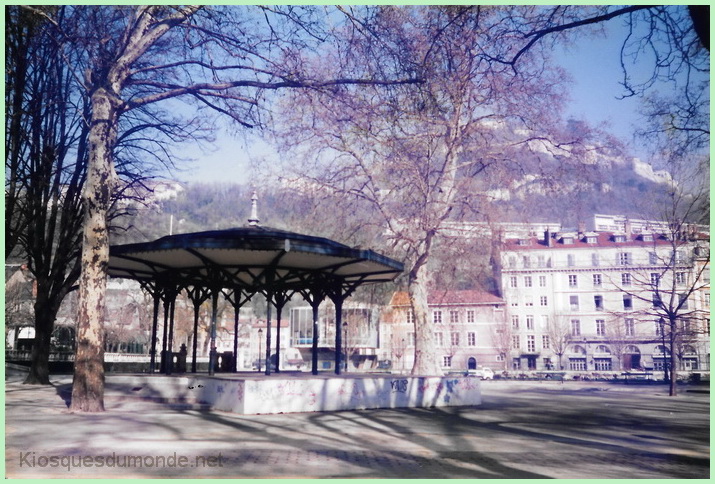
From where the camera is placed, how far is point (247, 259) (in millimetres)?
19906

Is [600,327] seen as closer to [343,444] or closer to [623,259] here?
[623,259]

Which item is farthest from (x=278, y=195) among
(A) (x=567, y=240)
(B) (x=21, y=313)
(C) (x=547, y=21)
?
(A) (x=567, y=240)

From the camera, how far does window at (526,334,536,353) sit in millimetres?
76750

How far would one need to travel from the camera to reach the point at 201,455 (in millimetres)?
9844

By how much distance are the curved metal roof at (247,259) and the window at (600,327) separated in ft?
189

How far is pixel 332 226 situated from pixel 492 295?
49.7m

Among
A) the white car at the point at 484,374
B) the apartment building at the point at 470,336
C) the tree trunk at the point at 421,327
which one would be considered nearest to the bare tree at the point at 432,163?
the tree trunk at the point at 421,327

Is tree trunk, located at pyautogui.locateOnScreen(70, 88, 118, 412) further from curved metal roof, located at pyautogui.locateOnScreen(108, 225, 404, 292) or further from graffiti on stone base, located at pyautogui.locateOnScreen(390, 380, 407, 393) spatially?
graffiti on stone base, located at pyautogui.locateOnScreen(390, 380, 407, 393)

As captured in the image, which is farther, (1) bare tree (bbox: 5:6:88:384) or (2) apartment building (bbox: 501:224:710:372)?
(2) apartment building (bbox: 501:224:710:372)

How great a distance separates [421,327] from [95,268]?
19086 mm

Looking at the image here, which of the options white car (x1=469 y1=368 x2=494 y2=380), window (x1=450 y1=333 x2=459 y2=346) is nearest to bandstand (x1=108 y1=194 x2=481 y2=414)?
white car (x1=469 y1=368 x2=494 y2=380)

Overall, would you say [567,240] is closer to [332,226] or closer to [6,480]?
[332,226]

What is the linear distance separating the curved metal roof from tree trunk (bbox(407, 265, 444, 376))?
717 cm
